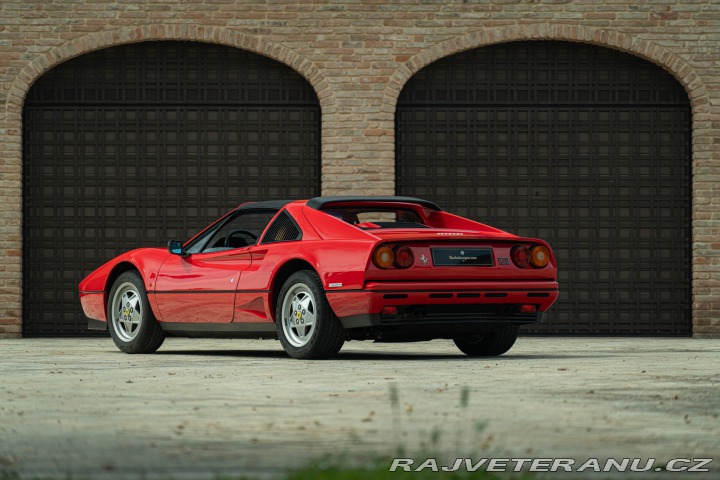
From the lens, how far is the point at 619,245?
1839 cm

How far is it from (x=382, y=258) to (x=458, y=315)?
826 mm

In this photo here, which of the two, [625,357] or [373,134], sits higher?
[373,134]

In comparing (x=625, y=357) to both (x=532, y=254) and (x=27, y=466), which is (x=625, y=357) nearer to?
(x=532, y=254)

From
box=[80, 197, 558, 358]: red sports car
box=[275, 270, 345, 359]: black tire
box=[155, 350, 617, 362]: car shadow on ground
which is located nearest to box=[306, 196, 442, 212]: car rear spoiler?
box=[80, 197, 558, 358]: red sports car

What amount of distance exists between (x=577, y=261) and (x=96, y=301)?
7.49 metres

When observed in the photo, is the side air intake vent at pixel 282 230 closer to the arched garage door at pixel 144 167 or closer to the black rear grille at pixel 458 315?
the black rear grille at pixel 458 315

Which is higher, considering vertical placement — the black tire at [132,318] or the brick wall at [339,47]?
the brick wall at [339,47]

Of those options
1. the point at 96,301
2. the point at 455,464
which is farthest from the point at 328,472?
the point at 96,301

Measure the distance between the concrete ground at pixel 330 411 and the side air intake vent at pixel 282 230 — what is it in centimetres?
104

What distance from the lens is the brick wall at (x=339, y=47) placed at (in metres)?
18.1

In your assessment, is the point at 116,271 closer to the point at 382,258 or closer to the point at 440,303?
the point at 382,258

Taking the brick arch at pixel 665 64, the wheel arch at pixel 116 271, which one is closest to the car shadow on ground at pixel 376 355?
the wheel arch at pixel 116 271

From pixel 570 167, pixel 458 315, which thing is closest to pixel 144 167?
pixel 570 167

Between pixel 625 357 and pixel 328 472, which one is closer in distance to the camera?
pixel 328 472
